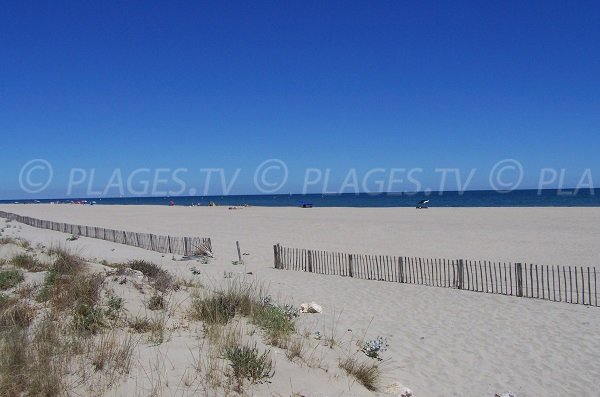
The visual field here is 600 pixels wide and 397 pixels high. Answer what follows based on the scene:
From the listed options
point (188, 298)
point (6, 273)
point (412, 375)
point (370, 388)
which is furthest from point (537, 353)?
point (6, 273)

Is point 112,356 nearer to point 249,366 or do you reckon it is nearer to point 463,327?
point 249,366

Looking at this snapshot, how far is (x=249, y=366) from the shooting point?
5227mm

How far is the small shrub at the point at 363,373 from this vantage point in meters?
5.96

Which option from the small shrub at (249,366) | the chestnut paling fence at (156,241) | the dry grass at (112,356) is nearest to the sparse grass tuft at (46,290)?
the dry grass at (112,356)

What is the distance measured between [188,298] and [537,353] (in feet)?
21.7

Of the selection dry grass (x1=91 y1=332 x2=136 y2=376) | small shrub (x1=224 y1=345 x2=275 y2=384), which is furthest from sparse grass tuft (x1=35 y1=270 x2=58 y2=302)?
small shrub (x1=224 y1=345 x2=275 y2=384)

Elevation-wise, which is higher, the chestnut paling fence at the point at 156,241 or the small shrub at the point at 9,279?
the small shrub at the point at 9,279

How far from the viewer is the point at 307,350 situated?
6.62 metres

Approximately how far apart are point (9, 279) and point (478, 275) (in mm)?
14505

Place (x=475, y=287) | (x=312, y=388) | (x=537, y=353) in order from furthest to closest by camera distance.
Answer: (x=475, y=287) < (x=537, y=353) < (x=312, y=388)

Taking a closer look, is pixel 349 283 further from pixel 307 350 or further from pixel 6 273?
pixel 6 273

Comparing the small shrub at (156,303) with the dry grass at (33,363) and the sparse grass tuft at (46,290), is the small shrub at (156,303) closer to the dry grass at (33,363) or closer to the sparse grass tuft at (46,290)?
the sparse grass tuft at (46,290)

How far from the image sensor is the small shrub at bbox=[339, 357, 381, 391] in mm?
5961

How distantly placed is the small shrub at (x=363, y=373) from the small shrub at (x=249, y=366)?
121cm
